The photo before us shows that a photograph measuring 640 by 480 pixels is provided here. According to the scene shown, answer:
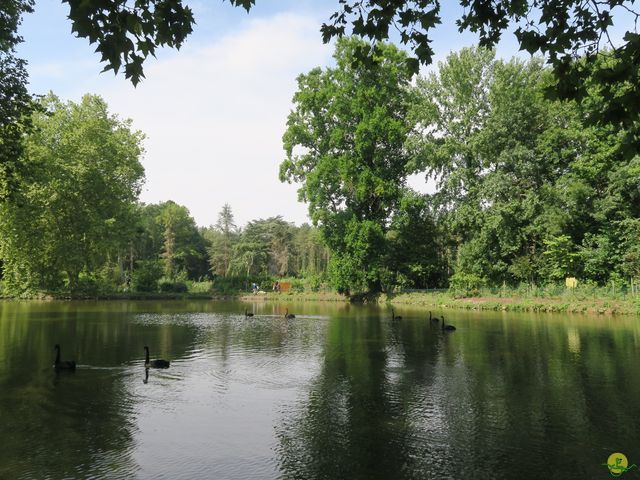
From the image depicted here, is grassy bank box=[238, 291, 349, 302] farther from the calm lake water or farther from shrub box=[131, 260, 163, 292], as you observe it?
the calm lake water

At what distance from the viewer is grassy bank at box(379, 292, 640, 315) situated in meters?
33.2

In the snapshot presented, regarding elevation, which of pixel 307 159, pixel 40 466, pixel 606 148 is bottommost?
pixel 40 466

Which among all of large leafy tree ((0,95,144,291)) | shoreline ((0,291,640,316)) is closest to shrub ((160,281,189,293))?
shoreline ((0,291,640,316))

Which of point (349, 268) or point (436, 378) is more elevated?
point (349, 268)

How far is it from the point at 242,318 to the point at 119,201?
1297 inches

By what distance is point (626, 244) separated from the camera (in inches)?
1508

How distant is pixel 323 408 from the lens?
38.2 feet

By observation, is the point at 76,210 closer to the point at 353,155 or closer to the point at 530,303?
the point at 353,155

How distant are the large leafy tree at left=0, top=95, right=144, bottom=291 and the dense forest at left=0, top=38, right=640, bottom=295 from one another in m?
0.18

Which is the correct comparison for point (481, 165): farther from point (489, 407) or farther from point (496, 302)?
point (489, 407)

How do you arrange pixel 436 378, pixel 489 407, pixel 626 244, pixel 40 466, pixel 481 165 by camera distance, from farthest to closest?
pixel 481 165
pixel 626 244
pixel 436 378
pixel 489 407
pixel 40 466

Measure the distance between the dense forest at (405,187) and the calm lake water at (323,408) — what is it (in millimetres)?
21260

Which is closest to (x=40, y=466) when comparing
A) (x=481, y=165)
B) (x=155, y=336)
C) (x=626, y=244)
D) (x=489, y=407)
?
(x=489, y=407)

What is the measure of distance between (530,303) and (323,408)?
30327 mm
